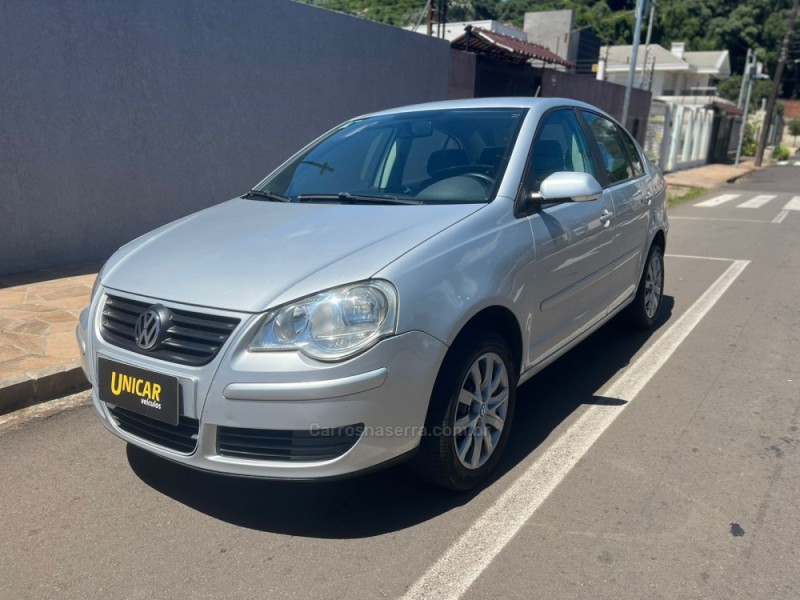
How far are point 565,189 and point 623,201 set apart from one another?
144cm

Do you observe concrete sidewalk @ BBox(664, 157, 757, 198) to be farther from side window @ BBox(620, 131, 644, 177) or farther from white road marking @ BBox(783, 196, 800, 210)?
side window @ BBox(620, 131, 644, 177)

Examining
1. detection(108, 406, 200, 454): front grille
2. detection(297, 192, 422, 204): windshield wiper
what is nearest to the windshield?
detection(297, 192, 422, 204): windshield wiper

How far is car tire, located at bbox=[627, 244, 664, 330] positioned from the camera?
5.38 m

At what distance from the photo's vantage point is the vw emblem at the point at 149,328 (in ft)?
8.91

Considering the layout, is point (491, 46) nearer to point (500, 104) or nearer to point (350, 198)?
point (500, 104)

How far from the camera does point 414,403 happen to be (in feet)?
8.89

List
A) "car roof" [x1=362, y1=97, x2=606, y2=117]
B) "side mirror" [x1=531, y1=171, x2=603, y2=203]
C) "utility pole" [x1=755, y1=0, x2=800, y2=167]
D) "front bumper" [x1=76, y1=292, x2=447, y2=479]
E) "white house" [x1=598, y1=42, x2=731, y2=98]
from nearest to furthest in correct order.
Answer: "front bumper" [x1=76, y1=292, x2=447, y2=479] < "side mirror" [x1=531, y1=171, x2=603, y2=203] < "car roof" [x1=362, y1=97, x2=606, y2=117] < "utility pole" [x1=755, y1=0, x2=800, y2=167] < "white house" [x1=598, y1=42, x2=731, y2=98]

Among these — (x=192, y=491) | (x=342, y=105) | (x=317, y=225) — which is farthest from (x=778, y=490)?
(x=342, y=105)

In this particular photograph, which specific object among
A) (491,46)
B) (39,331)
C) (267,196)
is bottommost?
(39,331)

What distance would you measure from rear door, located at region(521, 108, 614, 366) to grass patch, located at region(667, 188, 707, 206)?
1293cm

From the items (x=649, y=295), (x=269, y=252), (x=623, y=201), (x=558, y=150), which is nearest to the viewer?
(x=269, y=252)

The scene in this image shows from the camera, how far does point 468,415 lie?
3070 mm

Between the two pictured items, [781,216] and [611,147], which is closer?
[611,147]

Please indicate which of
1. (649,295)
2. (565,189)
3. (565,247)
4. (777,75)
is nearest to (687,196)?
(649,295)
